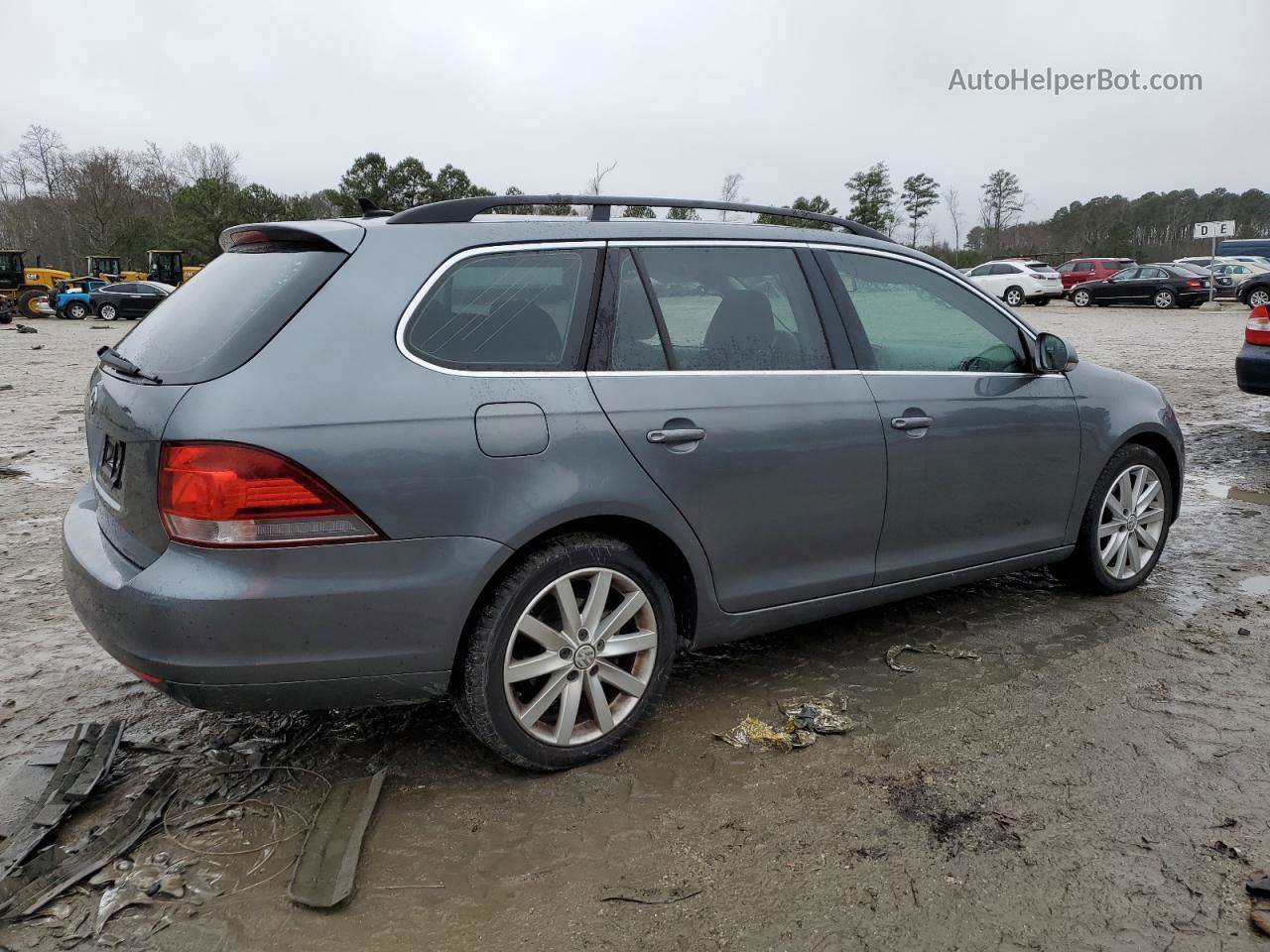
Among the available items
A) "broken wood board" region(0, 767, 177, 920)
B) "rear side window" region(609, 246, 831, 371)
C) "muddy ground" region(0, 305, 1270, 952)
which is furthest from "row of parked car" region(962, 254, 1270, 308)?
"broken wood board" region(0, 767, 177, 920)

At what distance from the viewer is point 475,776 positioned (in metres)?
3.13

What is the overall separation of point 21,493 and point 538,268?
580 cm

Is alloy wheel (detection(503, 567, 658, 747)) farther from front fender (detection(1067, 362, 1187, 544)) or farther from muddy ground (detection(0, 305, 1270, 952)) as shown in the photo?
front fender (detection(1067, 362, 1187, 544))

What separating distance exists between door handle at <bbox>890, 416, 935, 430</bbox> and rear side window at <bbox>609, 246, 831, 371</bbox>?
332 millimetres

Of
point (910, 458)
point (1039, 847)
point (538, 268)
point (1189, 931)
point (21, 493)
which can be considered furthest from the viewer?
point (21, 493)

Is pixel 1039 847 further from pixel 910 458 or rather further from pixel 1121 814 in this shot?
pixel 910 458

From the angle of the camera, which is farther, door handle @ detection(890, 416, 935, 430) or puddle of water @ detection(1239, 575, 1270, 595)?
puddle of water @ detection(1239, 575, 1270, 595)

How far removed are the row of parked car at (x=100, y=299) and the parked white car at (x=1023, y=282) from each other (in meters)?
27.7

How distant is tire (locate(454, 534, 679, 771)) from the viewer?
2.89 metres

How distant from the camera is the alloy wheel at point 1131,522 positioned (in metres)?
4.64

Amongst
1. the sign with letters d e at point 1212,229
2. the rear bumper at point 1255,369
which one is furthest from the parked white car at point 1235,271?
the rear bumper at point 1255,369

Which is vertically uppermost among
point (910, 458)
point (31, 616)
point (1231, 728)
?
point (910, 458)

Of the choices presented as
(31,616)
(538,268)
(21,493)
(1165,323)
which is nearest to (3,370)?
(21,493)

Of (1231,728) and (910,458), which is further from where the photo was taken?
(910,458)
